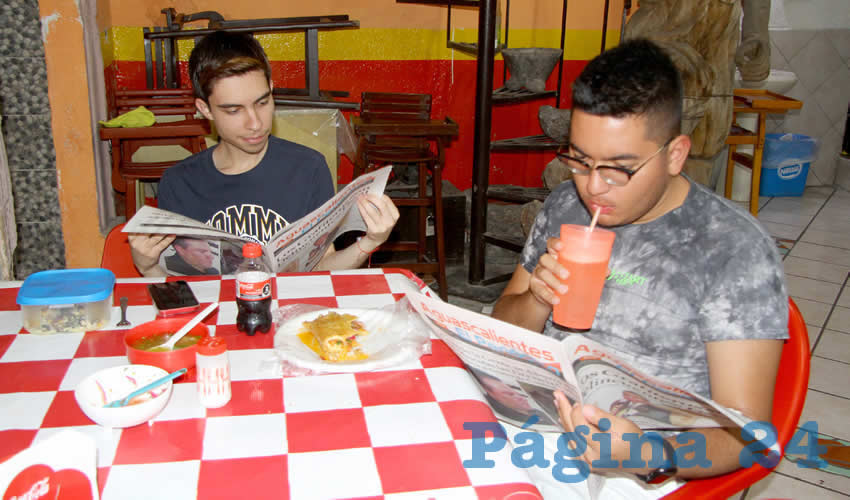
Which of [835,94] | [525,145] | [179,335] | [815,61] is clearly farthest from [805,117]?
[179,335]

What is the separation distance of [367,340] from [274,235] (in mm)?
493

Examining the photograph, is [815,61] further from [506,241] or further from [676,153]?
[676,153]

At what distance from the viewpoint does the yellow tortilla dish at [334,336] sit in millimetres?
1283

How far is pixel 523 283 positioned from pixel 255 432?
2.65 ft

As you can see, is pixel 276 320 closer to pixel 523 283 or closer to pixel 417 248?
pixel 523 283

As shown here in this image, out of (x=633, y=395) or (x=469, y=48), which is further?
(x=469, y=48)

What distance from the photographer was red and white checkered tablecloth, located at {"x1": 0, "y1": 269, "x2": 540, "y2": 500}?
950 millimetres

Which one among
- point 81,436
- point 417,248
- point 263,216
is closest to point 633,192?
point 81,436

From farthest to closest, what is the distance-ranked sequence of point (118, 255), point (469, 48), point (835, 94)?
1. point (835, 94)
2. point (469, 48)
3. point (118, 255)

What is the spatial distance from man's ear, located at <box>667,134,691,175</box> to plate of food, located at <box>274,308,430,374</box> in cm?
61

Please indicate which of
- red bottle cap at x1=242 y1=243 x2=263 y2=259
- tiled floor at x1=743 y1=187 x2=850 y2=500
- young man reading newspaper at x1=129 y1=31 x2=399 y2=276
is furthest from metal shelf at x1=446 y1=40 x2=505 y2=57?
red bottle cap at x1=242 y1=243 x2=263 y2=259

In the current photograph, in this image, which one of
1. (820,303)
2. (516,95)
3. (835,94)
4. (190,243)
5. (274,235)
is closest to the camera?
(274,235)

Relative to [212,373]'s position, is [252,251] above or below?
above

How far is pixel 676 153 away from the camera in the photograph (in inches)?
53.9
